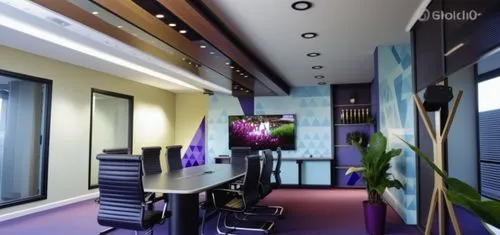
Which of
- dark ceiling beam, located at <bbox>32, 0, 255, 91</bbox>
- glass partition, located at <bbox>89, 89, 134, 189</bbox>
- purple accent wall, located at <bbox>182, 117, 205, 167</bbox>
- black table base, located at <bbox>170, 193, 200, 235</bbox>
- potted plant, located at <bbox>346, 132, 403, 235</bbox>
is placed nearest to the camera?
dark ceiling beam, located at <bbox>32, 0, 255, 91</bbox>

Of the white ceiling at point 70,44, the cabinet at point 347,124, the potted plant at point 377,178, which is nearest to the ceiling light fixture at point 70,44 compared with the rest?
the white ceiling at point 70,44

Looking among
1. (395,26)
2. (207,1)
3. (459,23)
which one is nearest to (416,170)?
(395,26)

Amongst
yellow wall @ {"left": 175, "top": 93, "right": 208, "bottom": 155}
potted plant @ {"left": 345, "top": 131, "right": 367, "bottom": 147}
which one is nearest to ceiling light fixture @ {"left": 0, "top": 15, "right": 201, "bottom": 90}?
yellow wall @ {"left": 175, "top": 93, "right": 208, "bottom": 155}

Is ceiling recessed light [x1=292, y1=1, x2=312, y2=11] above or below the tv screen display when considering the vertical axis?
above

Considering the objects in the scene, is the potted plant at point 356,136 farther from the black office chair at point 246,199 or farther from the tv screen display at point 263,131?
the black office chair at point 246,199

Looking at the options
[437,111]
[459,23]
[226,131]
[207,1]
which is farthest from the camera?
[226,131]

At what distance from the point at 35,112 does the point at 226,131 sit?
457cm

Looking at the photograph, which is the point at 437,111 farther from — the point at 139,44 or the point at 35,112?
the point at 35,112

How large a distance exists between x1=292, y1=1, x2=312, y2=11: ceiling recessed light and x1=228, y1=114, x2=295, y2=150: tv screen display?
5.56 m

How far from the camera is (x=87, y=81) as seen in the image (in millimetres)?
6957

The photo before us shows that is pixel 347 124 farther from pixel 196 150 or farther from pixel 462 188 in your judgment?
pixel 462 188

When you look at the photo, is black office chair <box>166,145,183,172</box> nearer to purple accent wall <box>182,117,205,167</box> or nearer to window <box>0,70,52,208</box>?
window <box>0,70,52,208</box>

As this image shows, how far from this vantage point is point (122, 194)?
3.31 m

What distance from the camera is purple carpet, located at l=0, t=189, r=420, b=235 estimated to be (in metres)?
4.63
